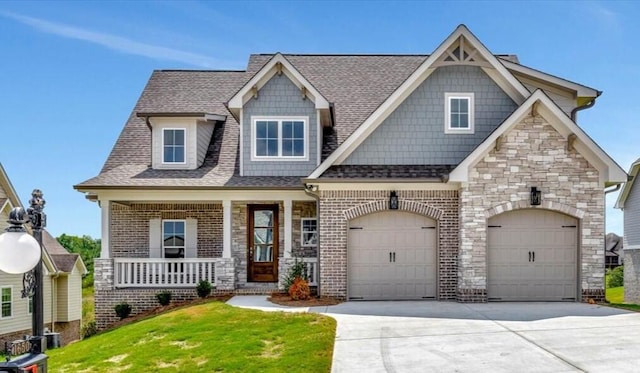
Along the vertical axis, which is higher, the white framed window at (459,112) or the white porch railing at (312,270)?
the white framed window at (459,112)

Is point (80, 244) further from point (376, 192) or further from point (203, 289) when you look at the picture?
point (376, 192)

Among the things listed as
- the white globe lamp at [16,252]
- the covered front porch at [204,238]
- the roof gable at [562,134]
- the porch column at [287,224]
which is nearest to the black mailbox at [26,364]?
the white globe lamp at [16,252]

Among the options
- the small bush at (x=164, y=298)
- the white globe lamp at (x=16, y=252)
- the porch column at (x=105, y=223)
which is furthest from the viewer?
the porch column at (x=105, y=223)

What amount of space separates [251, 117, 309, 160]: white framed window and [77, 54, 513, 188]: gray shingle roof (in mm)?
787

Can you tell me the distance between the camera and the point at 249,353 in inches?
373

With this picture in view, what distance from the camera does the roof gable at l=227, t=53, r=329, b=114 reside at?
1647cm

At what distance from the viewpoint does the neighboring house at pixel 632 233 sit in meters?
28.6

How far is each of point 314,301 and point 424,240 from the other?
3.39 m

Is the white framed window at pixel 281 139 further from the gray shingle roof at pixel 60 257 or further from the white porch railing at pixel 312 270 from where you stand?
the gray shingle roof at pixel 60 257

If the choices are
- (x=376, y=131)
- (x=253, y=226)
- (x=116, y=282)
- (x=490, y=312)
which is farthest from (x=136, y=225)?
(x=490, y=312)

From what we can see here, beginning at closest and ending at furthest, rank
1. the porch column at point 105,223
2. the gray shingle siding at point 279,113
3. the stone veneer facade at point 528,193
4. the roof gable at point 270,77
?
the stone veneer facade at point 528,193, the porch column at point 105,223, the roof gable at point 270,77, the gray shingle siding at point 279,113

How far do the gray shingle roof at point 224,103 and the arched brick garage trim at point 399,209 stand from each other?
83.3 inches

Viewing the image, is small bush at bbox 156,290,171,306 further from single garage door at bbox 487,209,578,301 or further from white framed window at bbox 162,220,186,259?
single garage door at bbox 487,209,578,301

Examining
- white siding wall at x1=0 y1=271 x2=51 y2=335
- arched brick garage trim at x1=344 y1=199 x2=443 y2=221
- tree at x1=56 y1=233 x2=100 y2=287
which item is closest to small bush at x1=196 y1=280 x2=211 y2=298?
arched brick garage trim at x1=344 y1=199 x2=443 y2=221
